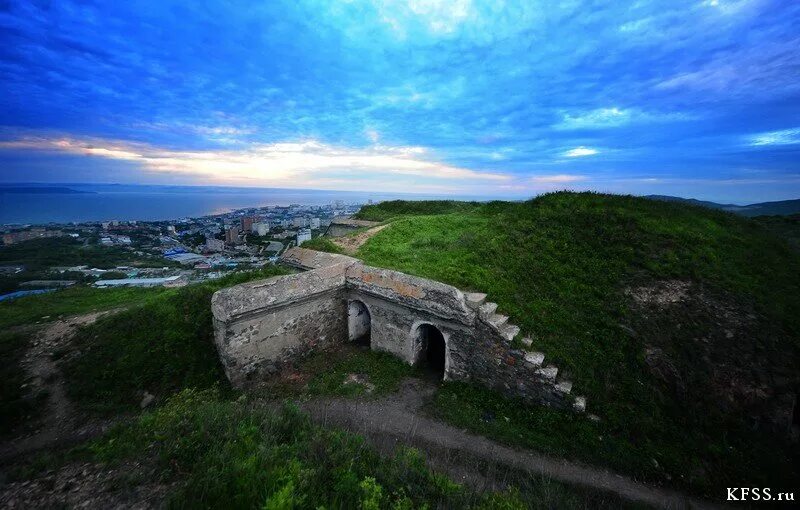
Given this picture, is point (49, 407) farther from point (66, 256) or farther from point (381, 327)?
point (66, 256)

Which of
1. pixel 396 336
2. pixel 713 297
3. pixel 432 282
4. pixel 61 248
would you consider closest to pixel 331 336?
pixel 396 336

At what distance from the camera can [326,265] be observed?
10422 millimetres

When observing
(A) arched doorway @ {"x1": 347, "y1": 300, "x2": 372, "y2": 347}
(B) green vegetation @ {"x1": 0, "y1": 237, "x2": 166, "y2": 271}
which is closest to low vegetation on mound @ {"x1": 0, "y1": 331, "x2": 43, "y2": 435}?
(A) arched doorway @ {"x1": 347, "y1": 300, "x2": 372, "y2": 347}

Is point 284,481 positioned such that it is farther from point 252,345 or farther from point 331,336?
point 331,336

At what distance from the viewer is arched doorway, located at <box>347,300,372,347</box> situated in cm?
1040

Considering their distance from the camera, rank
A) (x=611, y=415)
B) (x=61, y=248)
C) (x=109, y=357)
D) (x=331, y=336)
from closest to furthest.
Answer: (x=611, y=415) < (x=109, y=357) < (x=331, y=336) < (x=61, y=248)

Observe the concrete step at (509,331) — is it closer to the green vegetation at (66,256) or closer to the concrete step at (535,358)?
the concrete step at (535,358)

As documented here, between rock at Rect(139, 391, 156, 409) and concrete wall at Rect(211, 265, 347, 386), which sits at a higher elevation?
concrete wall at Rect(211, 265, 347, 386)

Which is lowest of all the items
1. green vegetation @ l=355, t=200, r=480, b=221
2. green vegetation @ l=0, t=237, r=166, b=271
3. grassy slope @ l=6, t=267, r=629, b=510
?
green vegetation @ l=0, t=237, r=166, b=271

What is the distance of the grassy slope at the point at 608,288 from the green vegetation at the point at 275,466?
105 inches

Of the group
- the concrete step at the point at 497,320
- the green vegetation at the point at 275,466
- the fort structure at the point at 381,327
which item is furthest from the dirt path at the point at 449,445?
the concrete step at the point at 497,320

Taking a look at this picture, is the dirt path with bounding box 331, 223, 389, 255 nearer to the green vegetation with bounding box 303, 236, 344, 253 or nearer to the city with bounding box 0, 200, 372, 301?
the green vegetation with bounding box 303, 236, 344, 253

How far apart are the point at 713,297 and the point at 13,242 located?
51.8 metres

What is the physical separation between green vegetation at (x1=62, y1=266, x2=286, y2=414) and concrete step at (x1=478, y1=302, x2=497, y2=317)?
22.9 feet
